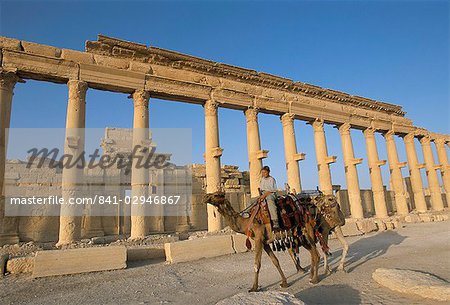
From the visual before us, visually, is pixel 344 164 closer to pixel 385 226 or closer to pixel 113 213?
pixel 385 226

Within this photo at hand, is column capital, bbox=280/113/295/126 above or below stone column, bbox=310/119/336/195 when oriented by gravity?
above

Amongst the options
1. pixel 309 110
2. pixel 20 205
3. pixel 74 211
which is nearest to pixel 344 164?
pixel 309 110

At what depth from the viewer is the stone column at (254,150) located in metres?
16.0

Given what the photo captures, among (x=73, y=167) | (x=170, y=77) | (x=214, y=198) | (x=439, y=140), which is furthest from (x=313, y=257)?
(x=439, y=140)

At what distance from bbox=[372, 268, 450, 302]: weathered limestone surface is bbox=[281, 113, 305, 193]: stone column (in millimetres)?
12212

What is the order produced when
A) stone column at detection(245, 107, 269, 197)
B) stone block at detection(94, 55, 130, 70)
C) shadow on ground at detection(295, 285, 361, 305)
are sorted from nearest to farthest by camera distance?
shadow on ground at detection(295, 285, 361, 305), stone block at detection(94, 55, 130, 70), stone column at detection(245, 107, 269, 197)

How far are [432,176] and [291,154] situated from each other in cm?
1605

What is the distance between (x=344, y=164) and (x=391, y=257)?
44.6ft

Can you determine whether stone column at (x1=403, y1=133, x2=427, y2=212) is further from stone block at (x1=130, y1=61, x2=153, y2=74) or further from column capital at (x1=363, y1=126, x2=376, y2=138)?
stone block at (x1=130, y1=61, x2=153, y2=74)

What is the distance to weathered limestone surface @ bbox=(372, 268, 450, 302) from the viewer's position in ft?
13.8

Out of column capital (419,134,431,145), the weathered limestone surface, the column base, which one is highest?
column capital (419,134,431,145)

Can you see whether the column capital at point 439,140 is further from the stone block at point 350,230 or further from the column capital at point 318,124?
the stone block at point 350,230

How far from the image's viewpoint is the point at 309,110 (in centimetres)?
1948

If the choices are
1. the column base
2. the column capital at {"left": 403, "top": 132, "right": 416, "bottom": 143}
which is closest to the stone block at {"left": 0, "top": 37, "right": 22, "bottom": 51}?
the column base
